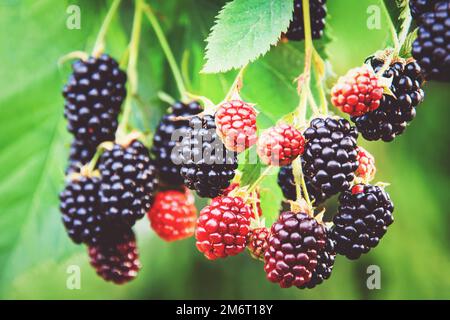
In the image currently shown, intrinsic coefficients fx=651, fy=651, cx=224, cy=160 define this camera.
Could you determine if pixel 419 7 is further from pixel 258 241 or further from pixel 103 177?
pixel 103 177

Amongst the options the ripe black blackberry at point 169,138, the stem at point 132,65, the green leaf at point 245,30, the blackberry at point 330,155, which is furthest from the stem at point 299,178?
the stem at point 132,65

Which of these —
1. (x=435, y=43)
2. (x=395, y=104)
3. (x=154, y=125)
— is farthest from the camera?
(x=154, y=125)

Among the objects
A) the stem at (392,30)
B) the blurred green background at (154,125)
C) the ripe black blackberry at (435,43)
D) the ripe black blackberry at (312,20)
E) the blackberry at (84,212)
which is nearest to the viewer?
the ripe black blackberry at (435,43)

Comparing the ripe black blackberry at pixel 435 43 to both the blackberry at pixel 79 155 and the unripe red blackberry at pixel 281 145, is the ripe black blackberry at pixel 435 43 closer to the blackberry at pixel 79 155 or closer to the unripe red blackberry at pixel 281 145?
the unripe red blackberry at pixel 281 145

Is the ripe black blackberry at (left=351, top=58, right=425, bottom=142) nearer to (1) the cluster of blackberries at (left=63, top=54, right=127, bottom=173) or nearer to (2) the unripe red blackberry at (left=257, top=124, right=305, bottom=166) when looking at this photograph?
(2) the unripe red blackberry at (left=257, top=124, right=305, bottom=166)

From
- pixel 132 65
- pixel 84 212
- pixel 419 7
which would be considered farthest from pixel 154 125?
pixel 419 7
